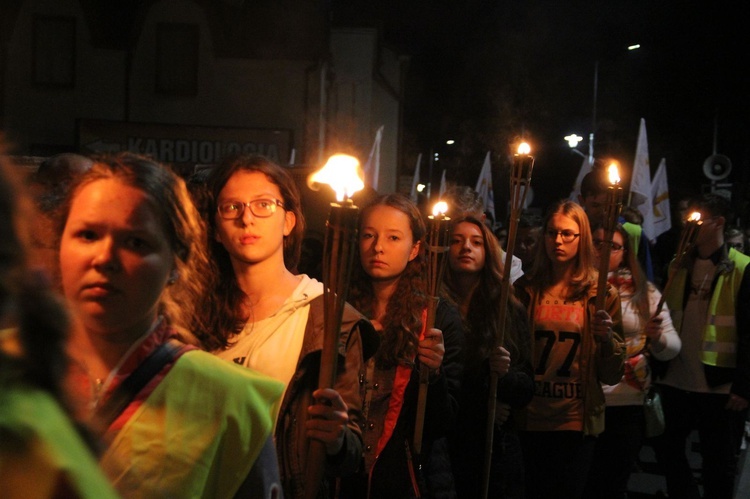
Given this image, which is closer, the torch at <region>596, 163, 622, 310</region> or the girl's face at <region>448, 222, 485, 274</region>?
the torch at <region>596, 163, 622, 310</region>

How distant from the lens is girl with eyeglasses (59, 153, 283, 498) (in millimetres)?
1628

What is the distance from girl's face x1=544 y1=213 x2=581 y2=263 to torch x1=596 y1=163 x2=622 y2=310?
494 millimetres

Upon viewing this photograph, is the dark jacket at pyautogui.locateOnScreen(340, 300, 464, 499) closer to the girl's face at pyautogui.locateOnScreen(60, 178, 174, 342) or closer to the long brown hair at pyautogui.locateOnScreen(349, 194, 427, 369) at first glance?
the long brown hair at pyautogui.locateOnScreen(349, 194, 427, 369)

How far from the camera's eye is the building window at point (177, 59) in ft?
81.5

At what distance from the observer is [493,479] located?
4.98 m

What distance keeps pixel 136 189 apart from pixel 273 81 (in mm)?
23259

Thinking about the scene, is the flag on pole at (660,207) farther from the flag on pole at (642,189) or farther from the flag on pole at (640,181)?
the flag on pole at (640,181)

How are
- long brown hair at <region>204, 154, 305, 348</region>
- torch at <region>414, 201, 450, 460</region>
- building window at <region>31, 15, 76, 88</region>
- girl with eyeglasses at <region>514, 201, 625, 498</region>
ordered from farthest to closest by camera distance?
building window at <region>31, 15, 76, 88</region>, girl with eyeglasses at <region>514, 201, 625, 498</region>, torch at <region>414, 201, 450, 460</region>, long brown hair at <region>204, 154, 305, 348</region>

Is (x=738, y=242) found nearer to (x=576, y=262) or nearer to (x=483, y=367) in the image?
(x=576, y=262)

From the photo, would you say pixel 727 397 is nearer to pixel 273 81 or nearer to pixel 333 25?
pixel 273 81

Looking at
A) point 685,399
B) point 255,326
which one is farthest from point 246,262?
point 685,399

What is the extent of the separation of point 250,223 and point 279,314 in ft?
1.13

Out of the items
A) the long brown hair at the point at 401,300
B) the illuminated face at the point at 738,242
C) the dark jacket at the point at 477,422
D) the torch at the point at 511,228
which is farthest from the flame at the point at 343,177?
the illuminated face at the point at 738,242

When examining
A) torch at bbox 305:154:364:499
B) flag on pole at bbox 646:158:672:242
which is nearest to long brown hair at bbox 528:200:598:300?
→ torch at bbox 305:154:364:499
